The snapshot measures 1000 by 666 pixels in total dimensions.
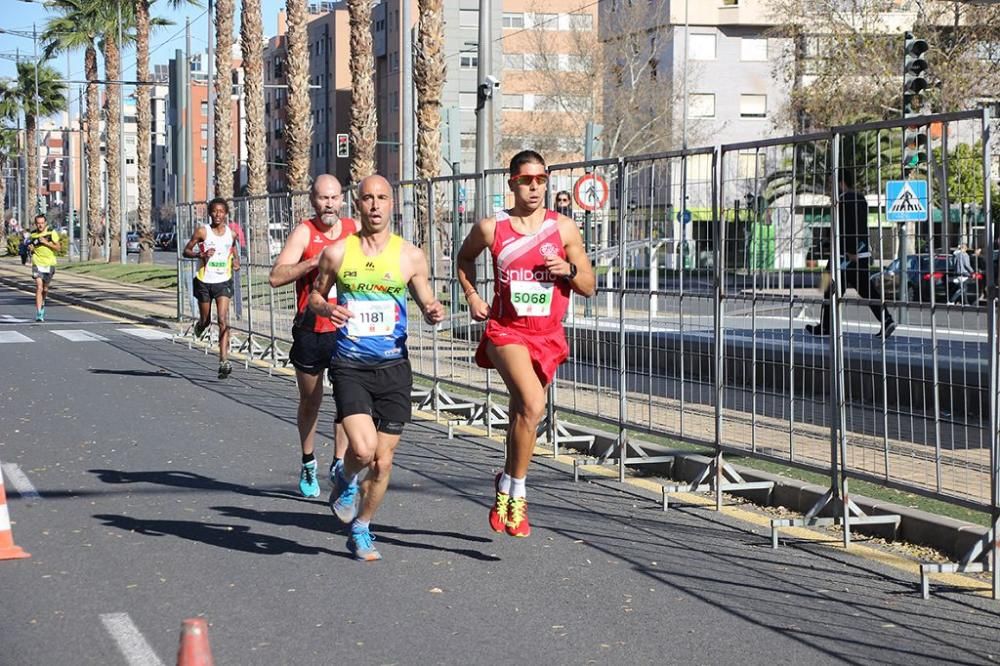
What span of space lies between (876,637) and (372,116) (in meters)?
24.6

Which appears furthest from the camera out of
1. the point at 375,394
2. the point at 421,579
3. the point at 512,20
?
the point at 512,20

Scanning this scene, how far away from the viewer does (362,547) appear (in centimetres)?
763

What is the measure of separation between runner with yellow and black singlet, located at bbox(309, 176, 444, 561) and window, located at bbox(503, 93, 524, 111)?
281 ft

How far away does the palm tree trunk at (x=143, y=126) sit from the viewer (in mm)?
52625

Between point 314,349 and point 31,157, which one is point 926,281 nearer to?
A: point 314,349

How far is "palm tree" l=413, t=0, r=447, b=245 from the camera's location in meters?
26.0

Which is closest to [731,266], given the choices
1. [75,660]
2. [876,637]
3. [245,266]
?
[876,637]

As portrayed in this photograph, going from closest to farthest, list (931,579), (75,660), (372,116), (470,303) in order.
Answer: (75,660) → (931,579) → (470,303) → (372,116)

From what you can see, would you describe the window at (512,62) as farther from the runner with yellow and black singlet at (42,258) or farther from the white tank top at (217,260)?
the white tank top at (217,260)

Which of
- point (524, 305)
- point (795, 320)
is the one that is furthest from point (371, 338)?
point (795, 320)

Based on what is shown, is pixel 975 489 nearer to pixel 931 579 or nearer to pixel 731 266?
pixel 931 579

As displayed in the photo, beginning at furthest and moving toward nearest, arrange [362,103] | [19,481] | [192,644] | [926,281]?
[362,103]
[19,481]
[926,281]
[192,644]

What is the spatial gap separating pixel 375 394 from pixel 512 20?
302ft

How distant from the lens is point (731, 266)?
9391 millimetres
